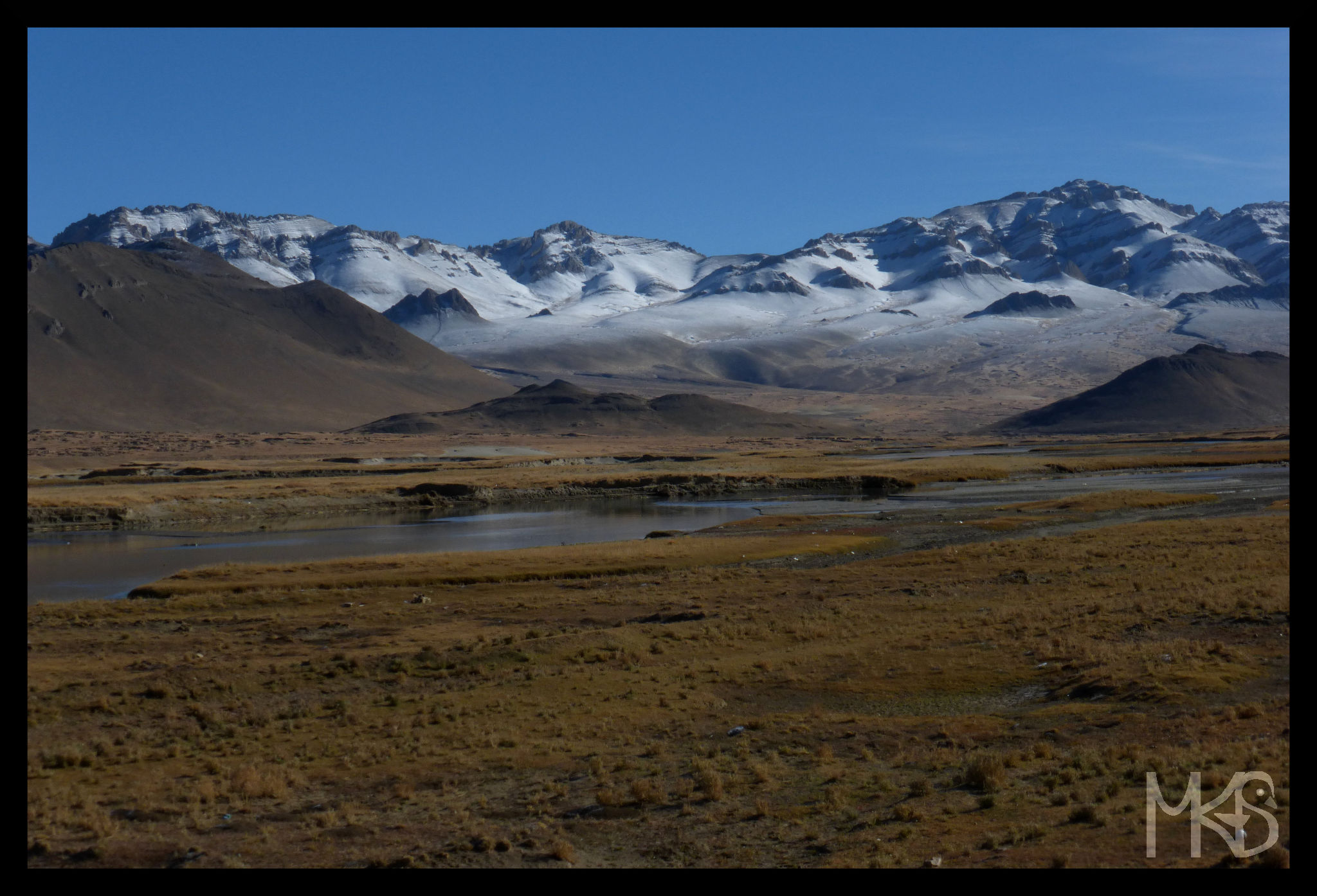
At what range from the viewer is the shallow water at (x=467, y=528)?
49250 millimetres

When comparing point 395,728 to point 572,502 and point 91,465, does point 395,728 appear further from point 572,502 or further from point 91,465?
point 91,465

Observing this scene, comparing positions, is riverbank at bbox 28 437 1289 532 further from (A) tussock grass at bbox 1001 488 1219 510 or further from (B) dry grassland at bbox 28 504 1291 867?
(B) dry grassland at bbox 28 504 1291 867

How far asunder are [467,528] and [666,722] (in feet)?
157

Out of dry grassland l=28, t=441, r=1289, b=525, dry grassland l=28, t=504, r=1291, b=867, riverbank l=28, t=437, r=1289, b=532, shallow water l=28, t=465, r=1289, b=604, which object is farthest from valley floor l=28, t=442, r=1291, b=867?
dry grassland l=28, t=441, r=1289, b=525

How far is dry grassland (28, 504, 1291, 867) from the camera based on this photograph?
43.9ft

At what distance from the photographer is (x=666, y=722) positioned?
19.7 m

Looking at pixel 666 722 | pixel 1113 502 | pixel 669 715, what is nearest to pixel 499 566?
pixel 669 715

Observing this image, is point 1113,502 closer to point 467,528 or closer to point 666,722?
point 467,528

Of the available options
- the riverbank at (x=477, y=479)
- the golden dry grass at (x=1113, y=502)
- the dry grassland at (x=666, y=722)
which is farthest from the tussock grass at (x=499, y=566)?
the riverbank at (x=477, y=479)

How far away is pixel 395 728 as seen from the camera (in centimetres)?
1959

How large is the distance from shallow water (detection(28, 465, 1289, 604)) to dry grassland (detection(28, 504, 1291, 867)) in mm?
14897
